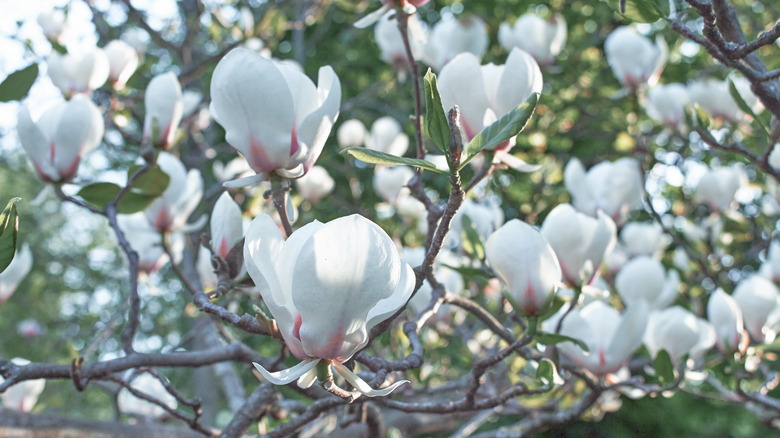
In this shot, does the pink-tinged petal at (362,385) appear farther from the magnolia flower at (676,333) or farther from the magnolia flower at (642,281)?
the magnolia flower at (642,281)

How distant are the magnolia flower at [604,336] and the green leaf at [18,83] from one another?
92 centimetres

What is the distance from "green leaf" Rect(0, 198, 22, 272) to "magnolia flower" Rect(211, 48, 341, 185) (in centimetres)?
20

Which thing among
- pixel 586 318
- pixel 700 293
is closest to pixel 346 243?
pixel 586 318

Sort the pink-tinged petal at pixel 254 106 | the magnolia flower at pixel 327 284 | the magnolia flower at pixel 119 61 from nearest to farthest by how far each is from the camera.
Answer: the magnolia flower at pixel 327 284, the pink-tinged petal at pixel 254 106, the magnolia flower at pixel 119 61

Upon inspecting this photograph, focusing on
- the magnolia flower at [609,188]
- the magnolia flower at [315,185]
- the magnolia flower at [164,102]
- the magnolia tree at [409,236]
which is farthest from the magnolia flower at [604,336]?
the magnolia flower at [315,185]

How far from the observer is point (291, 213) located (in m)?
0.70

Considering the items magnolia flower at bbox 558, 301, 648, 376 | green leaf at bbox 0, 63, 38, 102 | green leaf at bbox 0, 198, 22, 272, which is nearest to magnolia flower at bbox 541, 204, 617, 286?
magnolia flower at bbox 558, 301, 648, 376

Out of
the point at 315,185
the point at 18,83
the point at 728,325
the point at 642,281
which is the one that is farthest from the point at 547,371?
the point at 315,185

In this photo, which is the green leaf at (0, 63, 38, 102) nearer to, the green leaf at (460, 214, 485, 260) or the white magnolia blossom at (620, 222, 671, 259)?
the green leaf at (460, 214, 485, 260)

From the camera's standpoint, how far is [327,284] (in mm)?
470

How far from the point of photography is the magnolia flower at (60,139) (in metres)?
0.90

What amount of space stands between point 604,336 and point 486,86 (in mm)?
515

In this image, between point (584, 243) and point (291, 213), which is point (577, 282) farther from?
point (291, 213)

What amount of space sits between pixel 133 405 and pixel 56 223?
27.4 ft
